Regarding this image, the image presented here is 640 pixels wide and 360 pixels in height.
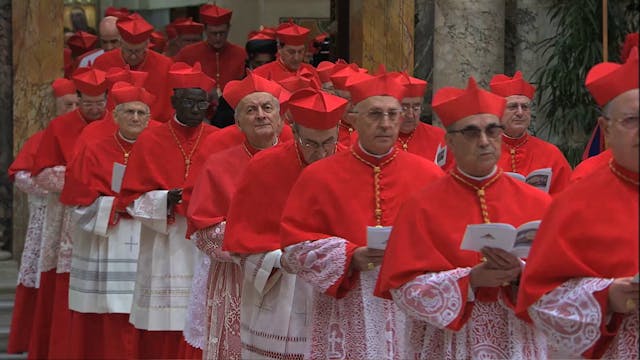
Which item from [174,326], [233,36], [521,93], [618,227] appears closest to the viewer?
[618,227]

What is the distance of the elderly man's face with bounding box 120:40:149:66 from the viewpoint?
1291 centimetres

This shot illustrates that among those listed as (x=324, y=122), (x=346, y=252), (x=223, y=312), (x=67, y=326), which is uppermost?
(x=324, y=122)

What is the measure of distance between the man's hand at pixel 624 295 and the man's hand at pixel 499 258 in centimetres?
60

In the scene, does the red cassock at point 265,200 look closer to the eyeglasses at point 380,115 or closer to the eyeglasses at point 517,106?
the eyeglasses at point 380,115

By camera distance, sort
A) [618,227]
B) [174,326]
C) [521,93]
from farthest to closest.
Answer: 1. [174,326]
2. [521,93]
3. [618,227]

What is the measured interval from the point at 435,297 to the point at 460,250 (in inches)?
9.9

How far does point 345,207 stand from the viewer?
698cm

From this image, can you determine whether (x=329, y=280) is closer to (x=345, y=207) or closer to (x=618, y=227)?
(x=345, y=207)

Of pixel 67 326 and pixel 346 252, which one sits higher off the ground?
pixel 346 252

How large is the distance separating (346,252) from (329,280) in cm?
14

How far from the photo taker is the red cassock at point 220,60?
13797 millimetres

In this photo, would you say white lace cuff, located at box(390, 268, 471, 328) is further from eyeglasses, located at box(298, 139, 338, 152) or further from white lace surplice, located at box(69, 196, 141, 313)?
white lace surplice, located at box(69, 196, 141, 313)

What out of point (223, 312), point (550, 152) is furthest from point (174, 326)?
point (550, 152)

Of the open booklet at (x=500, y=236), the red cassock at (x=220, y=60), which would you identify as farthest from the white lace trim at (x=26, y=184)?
the open booklet at (x=500, y=236)
